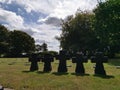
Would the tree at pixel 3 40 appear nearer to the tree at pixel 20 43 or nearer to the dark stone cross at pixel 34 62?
the tree at pixel 20 43

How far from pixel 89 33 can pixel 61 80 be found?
60802 millimetres

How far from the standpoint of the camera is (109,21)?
53.0 meters

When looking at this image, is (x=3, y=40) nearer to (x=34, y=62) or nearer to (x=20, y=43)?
(x=20, y=43)

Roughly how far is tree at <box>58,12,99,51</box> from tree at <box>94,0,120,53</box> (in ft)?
61.6

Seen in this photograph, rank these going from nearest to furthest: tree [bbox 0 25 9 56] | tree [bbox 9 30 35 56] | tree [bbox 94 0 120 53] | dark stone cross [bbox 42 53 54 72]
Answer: dark stone cross [bbox 42 53 54 72], tree [bbox 94 0 120 53], tree [bbox 0 25 9 56], tree [bbox 9 30 35 56]

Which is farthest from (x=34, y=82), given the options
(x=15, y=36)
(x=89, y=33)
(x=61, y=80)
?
(x=15, y=36)

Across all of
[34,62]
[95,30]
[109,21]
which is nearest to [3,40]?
[95,30]

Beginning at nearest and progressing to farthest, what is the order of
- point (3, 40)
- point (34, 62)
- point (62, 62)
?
point (62, 62), point (34, 62), point (3, 40)

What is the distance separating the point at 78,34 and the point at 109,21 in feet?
92.9

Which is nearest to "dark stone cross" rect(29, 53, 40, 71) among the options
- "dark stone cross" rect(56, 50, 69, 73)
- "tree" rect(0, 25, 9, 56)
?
"dark stone cross" rect(56, 50, 69, 73)

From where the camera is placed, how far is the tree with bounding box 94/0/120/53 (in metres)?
50.7

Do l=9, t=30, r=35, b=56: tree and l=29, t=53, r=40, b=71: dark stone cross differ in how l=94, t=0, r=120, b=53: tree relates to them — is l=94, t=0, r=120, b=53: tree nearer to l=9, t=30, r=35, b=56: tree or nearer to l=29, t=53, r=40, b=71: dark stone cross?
l=29, t=53, r=40, b=71: dark stone cross

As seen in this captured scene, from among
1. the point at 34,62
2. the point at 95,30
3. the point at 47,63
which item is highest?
the point at 95,30

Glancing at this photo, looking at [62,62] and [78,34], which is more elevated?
[78,34]
